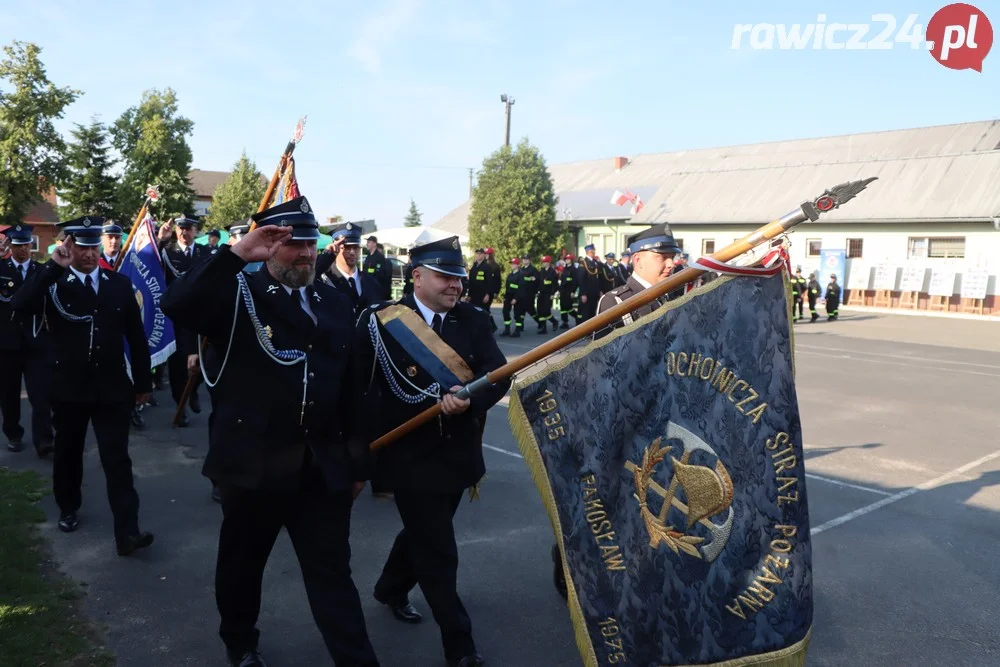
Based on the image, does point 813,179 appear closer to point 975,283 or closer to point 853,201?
point 853,201

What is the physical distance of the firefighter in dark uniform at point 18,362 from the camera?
7.59 m

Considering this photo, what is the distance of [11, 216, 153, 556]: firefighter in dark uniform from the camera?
5.12 meters

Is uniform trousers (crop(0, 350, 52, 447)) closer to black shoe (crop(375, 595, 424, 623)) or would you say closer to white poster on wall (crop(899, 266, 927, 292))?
black shoe (crop(375, 595, 424, 623))

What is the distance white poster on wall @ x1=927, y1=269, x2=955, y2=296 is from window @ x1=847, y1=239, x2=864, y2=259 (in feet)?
11.4

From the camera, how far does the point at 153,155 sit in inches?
1672

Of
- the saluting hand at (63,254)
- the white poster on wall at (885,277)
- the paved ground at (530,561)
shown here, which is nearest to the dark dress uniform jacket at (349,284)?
the paved ground at (530,561)

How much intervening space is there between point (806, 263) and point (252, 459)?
34598mm

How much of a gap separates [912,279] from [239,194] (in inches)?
1494

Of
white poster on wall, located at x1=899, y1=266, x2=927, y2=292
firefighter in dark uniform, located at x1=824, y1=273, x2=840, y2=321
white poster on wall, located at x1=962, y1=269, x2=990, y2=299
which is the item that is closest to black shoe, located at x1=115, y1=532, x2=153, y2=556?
firefighter in dark uniform, located at x1=824, y1=273, x2=840, y2=321

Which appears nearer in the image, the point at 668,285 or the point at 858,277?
the point at 668,285

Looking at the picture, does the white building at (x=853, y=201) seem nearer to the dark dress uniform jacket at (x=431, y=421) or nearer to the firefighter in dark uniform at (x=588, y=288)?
the firefighter in dark uniform at (x=588, y=288)

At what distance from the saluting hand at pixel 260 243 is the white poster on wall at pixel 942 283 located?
31.9 metres

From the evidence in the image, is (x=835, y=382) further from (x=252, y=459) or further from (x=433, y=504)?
(x=252, y=459)

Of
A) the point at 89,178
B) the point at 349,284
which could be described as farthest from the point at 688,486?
the point at 89,178
